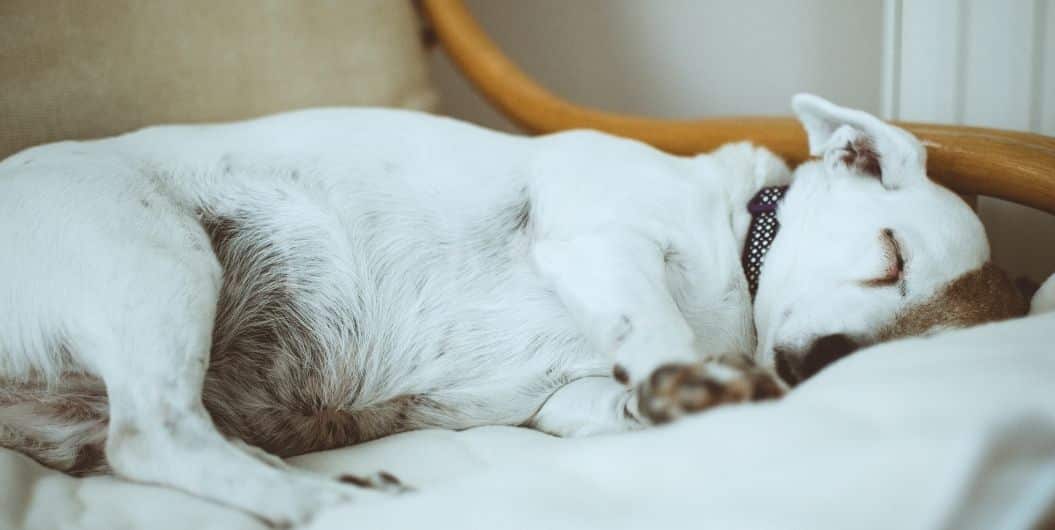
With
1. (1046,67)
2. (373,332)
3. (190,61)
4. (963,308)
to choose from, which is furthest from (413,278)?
(1046,67)

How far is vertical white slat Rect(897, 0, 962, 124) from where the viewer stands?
69.7 inches

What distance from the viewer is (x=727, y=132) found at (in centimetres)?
172

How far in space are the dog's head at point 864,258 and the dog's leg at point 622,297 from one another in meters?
0.22

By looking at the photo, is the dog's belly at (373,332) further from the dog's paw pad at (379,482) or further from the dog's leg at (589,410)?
the dog's paw pad at (379,482)

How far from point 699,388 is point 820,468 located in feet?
0.75

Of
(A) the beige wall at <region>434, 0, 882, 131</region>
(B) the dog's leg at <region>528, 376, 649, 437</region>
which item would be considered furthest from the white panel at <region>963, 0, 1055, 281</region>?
(B) the dog's leg at <region>528, 376, 649, 437</region>

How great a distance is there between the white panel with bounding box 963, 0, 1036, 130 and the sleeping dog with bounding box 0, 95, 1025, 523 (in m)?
0.55

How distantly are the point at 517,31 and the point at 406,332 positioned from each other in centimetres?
161

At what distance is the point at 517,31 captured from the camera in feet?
8.61

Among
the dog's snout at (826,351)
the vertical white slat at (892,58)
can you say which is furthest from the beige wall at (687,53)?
the dog's snout at (826,351)

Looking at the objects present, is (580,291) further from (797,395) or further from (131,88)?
(131,88)

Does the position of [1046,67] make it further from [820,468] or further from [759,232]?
[820,468]

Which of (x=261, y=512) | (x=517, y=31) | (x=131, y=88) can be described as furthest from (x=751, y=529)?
(x=517, y=31)

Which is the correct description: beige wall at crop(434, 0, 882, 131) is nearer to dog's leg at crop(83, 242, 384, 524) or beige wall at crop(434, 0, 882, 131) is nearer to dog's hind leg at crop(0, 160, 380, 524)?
dog's hind leg at crop(0, 160, 380, 524)
